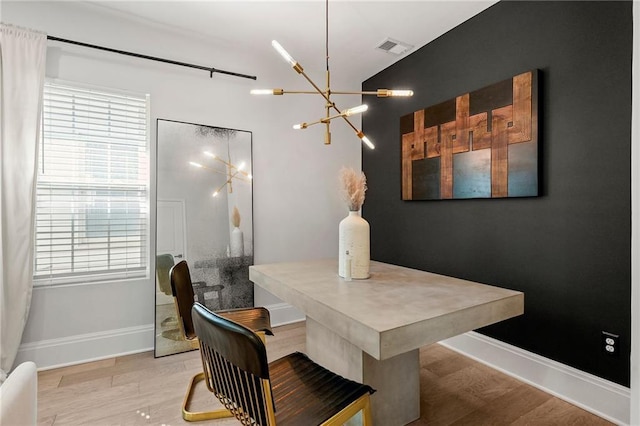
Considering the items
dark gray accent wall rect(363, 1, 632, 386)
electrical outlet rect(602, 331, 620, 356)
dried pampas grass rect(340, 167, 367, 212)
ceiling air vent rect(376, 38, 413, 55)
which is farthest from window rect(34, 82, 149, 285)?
electrical outlet rect(602, 331, 620, 356)

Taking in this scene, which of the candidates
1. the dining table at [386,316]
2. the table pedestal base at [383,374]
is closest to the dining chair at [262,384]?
the dining table at [386,316]

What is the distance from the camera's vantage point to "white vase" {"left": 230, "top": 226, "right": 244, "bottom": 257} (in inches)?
121

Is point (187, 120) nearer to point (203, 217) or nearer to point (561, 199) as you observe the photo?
point (203, 217)

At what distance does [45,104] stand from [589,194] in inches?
152

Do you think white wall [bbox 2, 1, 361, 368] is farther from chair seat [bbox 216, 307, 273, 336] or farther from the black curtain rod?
chair seat [bbox 216, 307, 273, 336]

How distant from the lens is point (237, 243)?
10.2ft

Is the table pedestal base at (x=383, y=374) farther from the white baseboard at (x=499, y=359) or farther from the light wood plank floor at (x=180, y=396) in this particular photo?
the white baseboard at (x=499, y=359)

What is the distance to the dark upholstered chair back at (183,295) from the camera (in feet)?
6.00

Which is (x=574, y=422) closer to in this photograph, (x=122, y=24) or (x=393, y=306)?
(x=393, y=306)

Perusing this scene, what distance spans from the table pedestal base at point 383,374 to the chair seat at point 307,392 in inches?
12.6

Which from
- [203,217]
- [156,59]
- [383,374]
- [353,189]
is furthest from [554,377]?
[156,59]

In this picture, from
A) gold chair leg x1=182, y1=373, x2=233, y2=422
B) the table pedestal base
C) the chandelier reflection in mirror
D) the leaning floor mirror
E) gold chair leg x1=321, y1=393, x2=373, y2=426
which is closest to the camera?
gold chair leg x1=321, y1=393, x2=373, y2=426

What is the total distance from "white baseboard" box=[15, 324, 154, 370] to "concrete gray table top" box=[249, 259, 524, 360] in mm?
1482

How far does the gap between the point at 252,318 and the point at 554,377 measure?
2065mm
